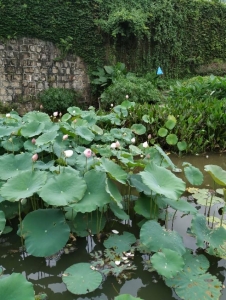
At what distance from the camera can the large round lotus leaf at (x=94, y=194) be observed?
1.85m

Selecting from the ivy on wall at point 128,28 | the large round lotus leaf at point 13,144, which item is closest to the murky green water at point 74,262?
the large round lotus leaf at point 13,144

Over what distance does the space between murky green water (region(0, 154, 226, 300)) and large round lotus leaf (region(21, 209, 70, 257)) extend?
0.18 m

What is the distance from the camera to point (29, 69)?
26.3 ft

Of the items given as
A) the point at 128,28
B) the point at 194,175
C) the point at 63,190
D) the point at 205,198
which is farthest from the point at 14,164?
the point at 128,28

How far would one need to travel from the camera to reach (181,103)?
521 centimetres

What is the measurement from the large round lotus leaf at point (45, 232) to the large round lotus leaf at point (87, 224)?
238 millimetres

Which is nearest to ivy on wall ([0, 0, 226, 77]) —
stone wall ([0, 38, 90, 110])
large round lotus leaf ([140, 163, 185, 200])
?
stone wall ([0, 38, 90, 110])

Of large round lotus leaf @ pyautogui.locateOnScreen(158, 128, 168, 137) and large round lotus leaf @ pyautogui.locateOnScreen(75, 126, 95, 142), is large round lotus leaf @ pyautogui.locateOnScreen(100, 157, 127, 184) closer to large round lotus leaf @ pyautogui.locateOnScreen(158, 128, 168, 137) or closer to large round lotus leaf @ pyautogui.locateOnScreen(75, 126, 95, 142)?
large round lotus leaf @ pyautogui.locateOnScreen(75, 126, 95, 142)

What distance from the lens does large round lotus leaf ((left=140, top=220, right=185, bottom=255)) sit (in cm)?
182

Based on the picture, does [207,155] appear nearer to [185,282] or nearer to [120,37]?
[185,282]

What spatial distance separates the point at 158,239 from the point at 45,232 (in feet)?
2.19

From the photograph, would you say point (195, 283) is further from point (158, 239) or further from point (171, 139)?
point (171, 139)

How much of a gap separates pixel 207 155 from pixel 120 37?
572cm

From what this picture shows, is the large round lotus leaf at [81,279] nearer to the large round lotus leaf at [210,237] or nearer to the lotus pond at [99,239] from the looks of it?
the lotus pond at [99,239]
